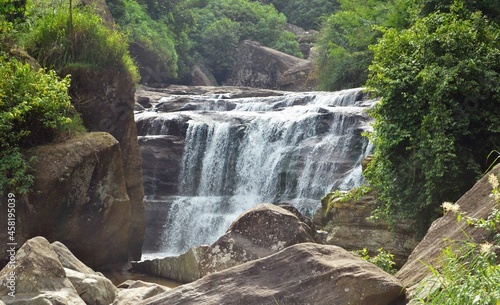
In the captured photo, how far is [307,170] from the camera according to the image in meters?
18.0

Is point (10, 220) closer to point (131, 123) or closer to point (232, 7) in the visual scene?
point (131, 123)

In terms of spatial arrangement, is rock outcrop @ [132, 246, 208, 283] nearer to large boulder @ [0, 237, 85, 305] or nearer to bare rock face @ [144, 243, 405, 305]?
large boulder @ [0, 237, 85, 305]

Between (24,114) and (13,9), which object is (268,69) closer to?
(13,9)

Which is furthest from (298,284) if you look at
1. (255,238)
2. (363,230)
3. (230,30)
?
(230,30)

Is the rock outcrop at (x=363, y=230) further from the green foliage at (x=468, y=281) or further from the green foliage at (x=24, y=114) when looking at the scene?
the green foliage at (x=468, y=281)

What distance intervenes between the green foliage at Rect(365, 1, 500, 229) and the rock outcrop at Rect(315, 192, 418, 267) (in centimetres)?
61

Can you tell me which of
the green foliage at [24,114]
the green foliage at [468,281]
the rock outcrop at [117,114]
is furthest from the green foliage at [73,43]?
the green foliage at [468,281]

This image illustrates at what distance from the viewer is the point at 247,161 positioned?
770 inches

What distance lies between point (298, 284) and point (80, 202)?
24.1 feet

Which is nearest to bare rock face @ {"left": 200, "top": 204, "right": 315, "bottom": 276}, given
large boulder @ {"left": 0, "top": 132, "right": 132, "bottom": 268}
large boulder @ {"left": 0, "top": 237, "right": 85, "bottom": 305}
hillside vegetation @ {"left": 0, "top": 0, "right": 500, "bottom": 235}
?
large boulder @ {"left": 0, "top": 237, "right": 85, "bottom": 305}

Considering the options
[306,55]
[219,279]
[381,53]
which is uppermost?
[381,53]

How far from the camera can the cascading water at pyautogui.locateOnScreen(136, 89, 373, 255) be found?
17750mm

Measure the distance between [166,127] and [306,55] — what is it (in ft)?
83.6

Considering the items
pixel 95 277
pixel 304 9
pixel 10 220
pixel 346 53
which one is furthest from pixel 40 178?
pixel 304 9
